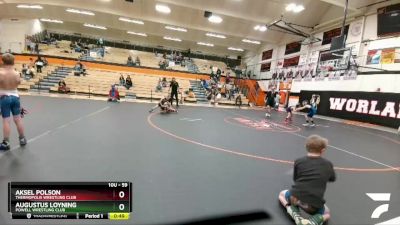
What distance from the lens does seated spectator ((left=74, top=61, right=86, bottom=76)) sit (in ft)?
72.3

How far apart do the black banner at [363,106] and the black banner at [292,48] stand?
6.48 m

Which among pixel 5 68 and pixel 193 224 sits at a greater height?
pixel 5 68

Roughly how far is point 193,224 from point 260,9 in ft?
69.9

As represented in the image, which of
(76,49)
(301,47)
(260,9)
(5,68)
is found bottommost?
(5,68)

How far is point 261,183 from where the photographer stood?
12.0ft

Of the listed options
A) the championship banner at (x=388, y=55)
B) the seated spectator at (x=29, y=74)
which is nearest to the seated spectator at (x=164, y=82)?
the seated spectator at (x=29, y=74)

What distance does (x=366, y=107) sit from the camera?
15383mm

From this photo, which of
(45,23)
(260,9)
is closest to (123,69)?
(45,23)

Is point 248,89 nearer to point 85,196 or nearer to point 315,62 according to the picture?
point 315,62

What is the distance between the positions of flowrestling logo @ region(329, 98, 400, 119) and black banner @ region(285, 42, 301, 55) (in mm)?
7986

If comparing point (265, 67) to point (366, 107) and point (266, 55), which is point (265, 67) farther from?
point (366, 107)

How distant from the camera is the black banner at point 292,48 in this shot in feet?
79.5
